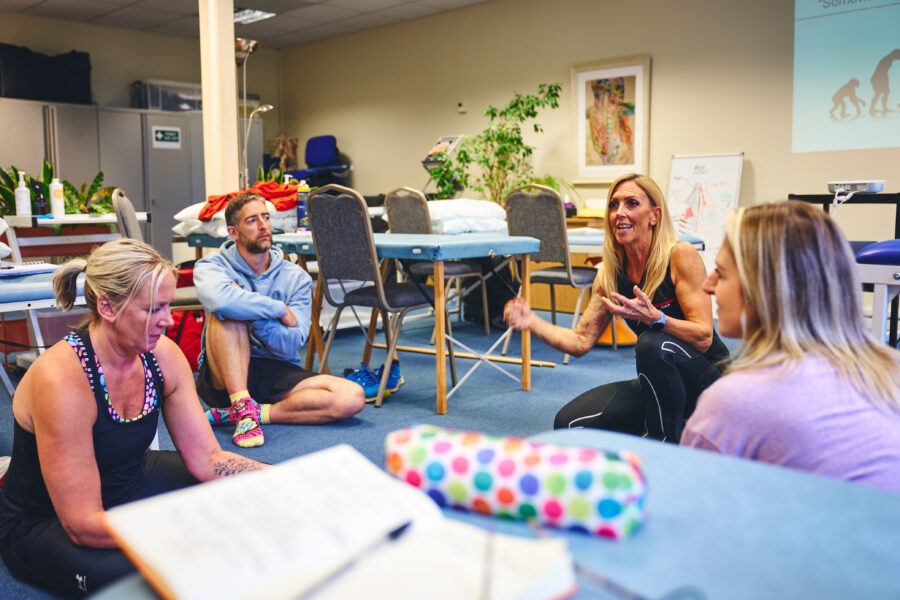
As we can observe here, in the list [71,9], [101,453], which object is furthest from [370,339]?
[71,9]

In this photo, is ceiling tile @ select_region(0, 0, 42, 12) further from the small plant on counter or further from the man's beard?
the man's beard

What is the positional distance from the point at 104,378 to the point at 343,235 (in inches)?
69.1

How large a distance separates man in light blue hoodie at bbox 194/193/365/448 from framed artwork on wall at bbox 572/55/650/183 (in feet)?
13.1

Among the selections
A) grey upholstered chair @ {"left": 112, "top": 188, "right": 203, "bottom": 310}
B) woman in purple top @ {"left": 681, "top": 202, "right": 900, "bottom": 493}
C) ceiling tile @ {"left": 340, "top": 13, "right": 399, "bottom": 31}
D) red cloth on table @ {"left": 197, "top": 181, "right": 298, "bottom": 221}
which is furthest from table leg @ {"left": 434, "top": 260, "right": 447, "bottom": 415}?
ceiling tile @ {"left": 340, "top": 13, "right": 399, "bottom": 31}

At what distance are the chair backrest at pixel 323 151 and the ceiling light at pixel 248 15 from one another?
57.9 inches

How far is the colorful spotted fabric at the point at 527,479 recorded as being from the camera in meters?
0.56

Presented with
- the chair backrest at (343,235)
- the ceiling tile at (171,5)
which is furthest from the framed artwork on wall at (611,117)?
the ceiling tile at (171,5)

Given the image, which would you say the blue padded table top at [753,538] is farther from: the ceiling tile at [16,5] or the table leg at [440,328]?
the ceiling tile at [16,5]

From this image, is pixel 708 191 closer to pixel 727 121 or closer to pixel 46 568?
pixel 727 121

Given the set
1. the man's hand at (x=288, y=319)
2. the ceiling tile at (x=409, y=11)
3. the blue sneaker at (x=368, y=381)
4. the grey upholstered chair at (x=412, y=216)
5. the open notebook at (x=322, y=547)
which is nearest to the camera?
the open notebook at (x=322, y=547)

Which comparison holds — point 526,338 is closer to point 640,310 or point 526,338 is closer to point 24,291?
point 640,310

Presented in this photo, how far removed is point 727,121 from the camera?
5641 mm

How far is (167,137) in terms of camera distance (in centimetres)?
778

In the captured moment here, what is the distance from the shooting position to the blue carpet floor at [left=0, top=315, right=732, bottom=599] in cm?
265
